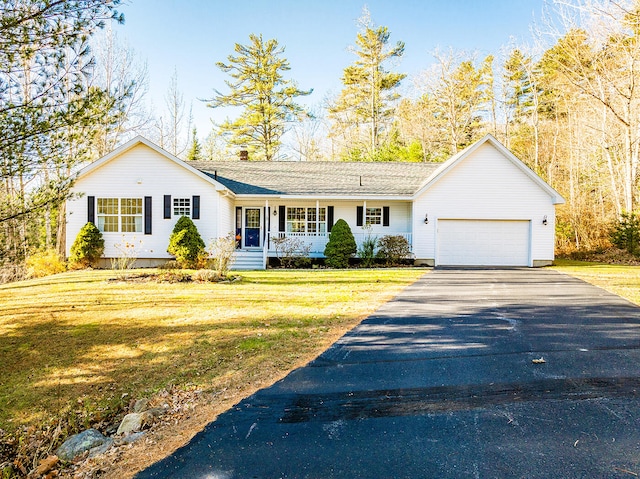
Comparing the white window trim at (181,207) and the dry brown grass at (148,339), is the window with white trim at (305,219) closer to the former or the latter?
the white window trim at (181,207)

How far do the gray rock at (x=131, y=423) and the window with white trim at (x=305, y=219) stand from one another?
1429 cm

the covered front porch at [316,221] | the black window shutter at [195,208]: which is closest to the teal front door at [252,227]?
the covered front porch at [316,221]

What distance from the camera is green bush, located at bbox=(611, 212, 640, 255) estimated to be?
18.8 m

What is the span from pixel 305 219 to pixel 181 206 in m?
5.26

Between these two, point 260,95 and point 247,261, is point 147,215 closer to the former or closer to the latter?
point 247,261

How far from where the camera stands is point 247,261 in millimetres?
16781

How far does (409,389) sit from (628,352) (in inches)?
129

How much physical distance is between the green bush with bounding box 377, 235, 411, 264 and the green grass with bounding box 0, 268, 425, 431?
5831mm

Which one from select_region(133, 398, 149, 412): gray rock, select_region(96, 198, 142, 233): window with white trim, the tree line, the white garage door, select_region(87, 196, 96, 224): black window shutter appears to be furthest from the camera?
the white garage door

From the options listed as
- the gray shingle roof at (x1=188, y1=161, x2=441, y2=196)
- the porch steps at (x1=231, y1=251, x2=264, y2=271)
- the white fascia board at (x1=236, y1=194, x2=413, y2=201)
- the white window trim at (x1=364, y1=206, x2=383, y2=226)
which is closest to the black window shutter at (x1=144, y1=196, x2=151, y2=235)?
the gray shingle roof at (x1=188, y1=161, x2=441, y2=196)

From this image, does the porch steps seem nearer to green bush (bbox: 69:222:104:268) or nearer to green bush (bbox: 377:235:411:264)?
green bush (bbox: 377:235:411:264)

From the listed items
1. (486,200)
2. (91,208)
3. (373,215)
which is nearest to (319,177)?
(373,215)

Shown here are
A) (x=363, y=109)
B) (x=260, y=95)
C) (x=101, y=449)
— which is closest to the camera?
(x=101, y=449)

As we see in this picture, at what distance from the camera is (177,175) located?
1666 centimetres
